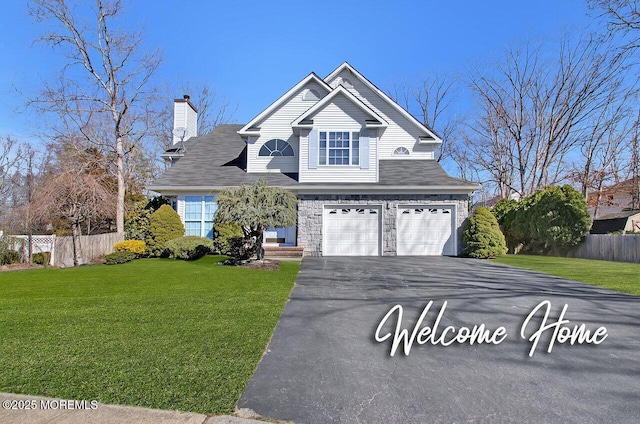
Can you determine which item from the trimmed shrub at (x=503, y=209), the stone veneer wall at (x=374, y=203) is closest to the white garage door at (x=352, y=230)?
the stone veneer wall at (x=374, y=203)

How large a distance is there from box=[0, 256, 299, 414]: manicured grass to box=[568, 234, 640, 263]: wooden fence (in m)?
15.1

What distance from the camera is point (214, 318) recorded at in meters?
5.36

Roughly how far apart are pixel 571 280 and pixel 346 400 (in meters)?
8.75

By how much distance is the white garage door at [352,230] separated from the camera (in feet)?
51.6

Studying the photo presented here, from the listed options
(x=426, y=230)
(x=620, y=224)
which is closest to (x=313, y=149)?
(x=426, y=230)

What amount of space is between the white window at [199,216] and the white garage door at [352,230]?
4824mm

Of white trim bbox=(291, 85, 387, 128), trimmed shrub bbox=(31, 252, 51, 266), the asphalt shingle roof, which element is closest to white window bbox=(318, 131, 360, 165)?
white trim bbox=(291, 85, 387, 128)

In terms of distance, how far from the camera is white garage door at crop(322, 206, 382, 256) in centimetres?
1573

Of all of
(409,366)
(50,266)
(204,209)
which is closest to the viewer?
(409,366)

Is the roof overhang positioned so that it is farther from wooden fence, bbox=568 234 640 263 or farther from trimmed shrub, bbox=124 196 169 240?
wooden fence, bbox=568 234 640 263

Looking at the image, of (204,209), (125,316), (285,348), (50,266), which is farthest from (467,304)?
(50,266)

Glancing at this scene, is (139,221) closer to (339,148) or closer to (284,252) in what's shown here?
(284,252)

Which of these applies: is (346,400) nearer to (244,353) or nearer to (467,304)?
(244,353)

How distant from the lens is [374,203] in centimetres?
1570
